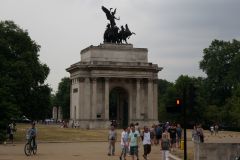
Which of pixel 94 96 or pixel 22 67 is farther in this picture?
pixel 94 96

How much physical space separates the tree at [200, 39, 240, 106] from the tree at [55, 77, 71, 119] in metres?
42.3

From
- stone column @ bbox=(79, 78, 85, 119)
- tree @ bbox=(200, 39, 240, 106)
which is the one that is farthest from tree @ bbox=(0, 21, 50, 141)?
tree @ bbox=(200, 39, 240, 106)

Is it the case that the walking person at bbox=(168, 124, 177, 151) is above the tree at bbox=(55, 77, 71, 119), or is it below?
below

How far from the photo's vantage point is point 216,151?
27953 millimetres

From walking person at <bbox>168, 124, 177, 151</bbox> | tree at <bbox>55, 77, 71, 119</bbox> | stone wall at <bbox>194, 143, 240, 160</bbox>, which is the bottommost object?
stone wall at <bbox>194, 143, 240, 160</bbox>

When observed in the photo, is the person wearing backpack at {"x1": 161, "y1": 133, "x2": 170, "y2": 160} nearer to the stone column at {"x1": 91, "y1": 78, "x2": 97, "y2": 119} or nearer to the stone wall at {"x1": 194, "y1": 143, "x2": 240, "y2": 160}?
the stone wall at {"x1": 194, "y1": 143, "x2": 240, "y2": 160}

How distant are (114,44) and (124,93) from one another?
8335 mm

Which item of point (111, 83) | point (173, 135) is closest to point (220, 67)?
point (111, 83)

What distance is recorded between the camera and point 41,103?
71562 millimetres

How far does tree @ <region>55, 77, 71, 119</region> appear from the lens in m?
152

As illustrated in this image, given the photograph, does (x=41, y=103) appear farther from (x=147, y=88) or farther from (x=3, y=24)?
(x=147, y=88)

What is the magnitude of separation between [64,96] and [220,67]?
162ft

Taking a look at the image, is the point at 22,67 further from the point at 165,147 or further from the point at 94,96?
the point at 165,147

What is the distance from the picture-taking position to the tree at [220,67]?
12056cm
